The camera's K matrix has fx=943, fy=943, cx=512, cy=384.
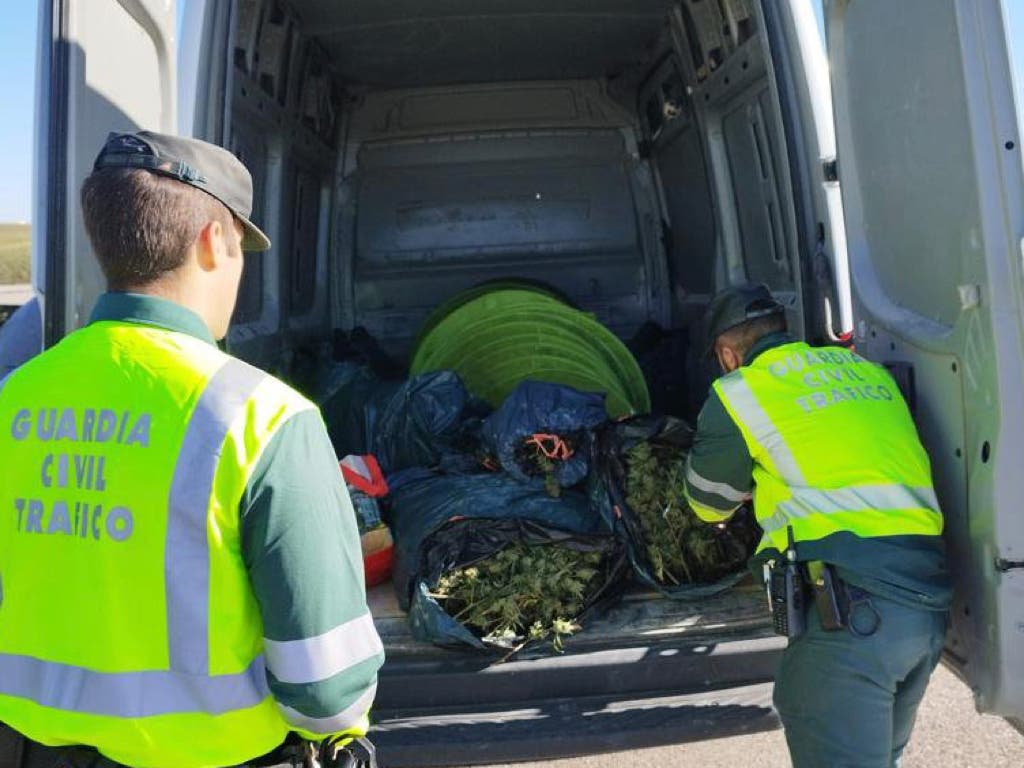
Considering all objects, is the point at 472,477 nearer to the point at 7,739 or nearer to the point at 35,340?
the point at 35,340

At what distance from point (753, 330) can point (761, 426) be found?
42 centimetres

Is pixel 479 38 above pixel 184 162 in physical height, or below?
above

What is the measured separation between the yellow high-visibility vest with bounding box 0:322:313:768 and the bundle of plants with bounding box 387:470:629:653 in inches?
48.8

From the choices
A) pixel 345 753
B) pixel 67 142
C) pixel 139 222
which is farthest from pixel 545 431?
pixel 139 222

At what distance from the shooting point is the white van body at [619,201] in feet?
Result: 6.82

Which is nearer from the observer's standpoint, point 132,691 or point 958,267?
point 132,691

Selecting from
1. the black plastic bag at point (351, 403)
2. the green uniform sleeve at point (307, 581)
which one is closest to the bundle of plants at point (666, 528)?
the black plastic bag at point (351, 403)

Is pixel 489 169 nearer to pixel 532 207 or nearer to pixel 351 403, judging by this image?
pixel 532 207

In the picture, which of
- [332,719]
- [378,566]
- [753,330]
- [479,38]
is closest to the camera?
[332,719]

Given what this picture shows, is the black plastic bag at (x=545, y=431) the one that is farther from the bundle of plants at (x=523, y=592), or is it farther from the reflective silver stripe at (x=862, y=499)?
the reflective silver stripe at (x=862, y=499)

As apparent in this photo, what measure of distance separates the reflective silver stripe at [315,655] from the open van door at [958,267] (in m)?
1.41

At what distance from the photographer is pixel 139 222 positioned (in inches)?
55.0

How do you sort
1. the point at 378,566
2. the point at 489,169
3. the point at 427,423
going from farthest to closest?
1. the point at 489,169
2. the point at 427,423
3. the point at 378,566

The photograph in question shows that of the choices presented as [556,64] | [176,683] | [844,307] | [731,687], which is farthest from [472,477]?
[556,64]
